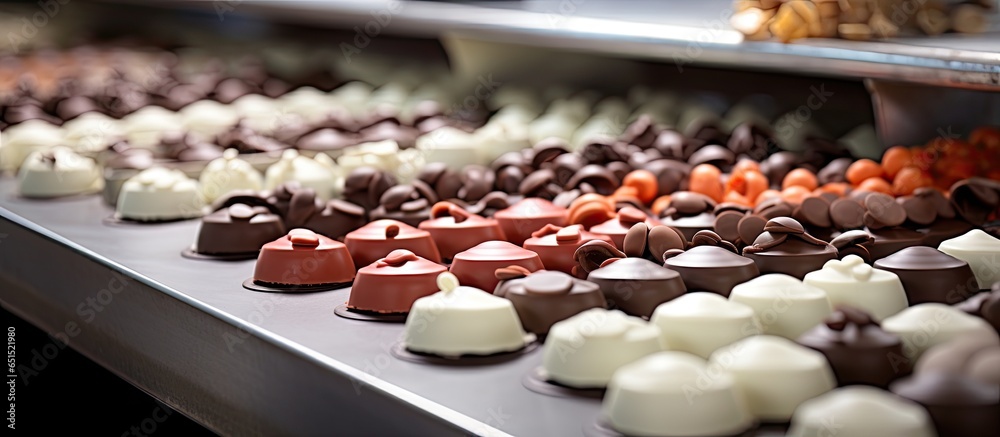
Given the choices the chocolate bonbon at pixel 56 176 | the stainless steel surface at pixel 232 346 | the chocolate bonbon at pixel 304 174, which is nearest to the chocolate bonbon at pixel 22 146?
the chocolate bonbon at pixel 56 176

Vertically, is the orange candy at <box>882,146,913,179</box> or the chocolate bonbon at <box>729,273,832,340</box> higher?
the chocolate bonbon at <box>729,273,832,340</box>

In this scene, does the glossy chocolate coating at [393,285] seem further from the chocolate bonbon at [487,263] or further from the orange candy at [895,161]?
the orange candy at [895,161]

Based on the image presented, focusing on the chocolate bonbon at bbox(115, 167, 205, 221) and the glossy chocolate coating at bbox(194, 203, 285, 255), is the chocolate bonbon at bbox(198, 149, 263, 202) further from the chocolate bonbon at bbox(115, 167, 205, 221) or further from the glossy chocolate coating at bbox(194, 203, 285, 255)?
the glossy chocolate coating at bbox(194, 203, 285, 255)

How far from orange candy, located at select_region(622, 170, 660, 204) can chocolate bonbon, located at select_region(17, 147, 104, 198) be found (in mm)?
1358

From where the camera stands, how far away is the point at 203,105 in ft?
11.6

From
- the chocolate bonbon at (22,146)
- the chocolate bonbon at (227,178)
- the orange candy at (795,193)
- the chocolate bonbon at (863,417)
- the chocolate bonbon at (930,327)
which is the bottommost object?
the chocolate bonbon at (22,146)

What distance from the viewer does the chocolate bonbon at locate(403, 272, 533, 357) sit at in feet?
4.25

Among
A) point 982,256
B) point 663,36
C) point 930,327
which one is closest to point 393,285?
point 930,327

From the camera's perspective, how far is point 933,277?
4.59 feet

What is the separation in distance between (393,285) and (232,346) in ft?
0.75

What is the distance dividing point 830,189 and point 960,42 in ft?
1.62

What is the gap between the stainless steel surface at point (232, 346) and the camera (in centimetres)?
115

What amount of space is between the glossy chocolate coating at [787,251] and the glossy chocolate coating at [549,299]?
0.27 metres

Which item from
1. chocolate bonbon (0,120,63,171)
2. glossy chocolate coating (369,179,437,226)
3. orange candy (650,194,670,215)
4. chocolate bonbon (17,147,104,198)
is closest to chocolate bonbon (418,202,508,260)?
glossy chocolate coating (369,179,437,226)
